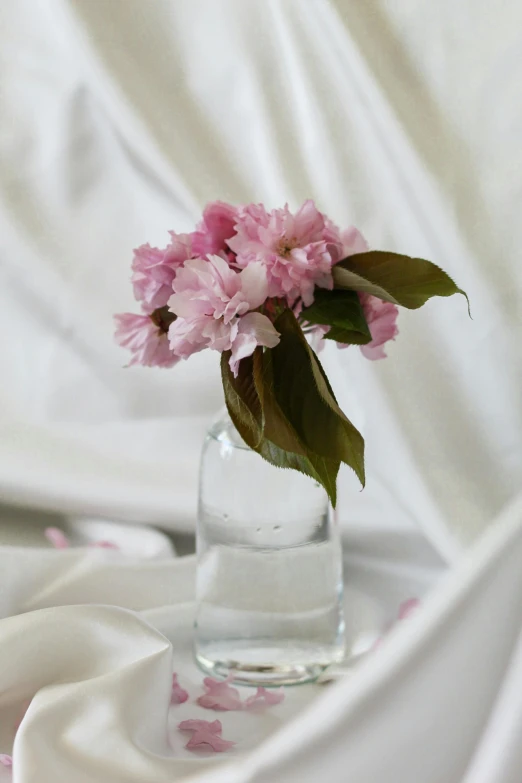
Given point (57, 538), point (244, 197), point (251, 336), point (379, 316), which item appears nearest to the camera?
point (251, 336)

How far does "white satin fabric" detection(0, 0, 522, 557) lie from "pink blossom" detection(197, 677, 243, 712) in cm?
30

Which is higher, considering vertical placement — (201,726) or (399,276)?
(399,276)

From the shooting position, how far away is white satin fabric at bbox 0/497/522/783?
0.56 meters

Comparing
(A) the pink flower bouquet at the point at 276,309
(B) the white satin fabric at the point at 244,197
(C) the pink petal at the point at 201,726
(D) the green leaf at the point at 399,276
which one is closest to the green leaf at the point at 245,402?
(A) the pink flower bouquet at the point at 276,309

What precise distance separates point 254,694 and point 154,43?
0.82 m

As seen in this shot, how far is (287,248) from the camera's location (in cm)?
78

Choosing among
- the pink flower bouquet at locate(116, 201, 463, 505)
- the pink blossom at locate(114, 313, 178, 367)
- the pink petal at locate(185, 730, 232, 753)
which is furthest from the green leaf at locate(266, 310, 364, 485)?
the pink petal at locate(185, 730, 232, 753)

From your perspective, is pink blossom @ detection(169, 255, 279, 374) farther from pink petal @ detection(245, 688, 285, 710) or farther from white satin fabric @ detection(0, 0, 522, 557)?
white satin fabric @ detection(0, 0, 522, 557)

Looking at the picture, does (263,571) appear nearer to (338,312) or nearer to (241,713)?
(241,713)

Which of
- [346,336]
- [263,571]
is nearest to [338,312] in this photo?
[346,336]

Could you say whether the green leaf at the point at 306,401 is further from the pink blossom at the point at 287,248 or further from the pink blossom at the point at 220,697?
the pink blossom at the point at 220,697

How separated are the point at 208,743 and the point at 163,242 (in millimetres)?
718

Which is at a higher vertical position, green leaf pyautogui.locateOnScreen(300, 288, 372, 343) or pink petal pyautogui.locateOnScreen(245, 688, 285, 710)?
green leaf pyautogui.locateOnScreen(300, 288, 372, 343)

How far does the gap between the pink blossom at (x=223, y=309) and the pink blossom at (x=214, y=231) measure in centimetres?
6
